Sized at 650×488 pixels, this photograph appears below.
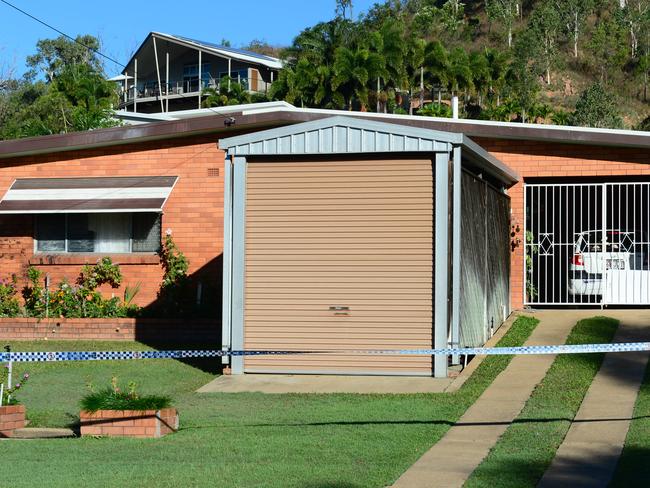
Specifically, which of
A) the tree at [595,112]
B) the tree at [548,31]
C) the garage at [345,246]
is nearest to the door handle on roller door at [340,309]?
the garage at [345,246]

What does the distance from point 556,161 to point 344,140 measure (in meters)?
6.71

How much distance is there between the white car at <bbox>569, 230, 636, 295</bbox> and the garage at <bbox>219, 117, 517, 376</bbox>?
5734 mm

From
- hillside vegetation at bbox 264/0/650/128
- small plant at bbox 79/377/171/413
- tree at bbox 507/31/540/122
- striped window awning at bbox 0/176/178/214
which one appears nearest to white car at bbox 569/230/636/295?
striped window awning at bbox 0/176/178/214

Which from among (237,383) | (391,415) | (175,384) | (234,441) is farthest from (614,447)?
(175,384)

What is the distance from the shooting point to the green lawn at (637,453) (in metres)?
7.07

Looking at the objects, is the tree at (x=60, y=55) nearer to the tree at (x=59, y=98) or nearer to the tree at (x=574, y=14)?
the tree at (x=59, y=98)

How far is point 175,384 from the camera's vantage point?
12.3m

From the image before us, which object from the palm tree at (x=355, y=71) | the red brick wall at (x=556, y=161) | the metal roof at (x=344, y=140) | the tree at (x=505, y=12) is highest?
the tree at (x=505, y=12)

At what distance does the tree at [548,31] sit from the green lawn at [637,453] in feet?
191

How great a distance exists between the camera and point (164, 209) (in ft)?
57.5

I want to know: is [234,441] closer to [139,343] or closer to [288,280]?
[288,280]

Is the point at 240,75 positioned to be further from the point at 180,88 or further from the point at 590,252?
the point at 590,252

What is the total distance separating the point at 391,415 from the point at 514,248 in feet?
29.7

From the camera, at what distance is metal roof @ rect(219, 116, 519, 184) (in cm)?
1195
